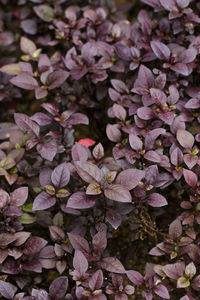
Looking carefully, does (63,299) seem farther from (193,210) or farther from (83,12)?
(83,12)

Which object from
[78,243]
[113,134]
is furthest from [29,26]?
[78,243]

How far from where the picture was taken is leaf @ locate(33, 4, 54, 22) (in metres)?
2.77

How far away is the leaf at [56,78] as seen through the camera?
219cm

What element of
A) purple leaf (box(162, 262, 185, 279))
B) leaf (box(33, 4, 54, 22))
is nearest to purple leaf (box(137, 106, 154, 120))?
purple leaf (box(162, 262, 185, 279))

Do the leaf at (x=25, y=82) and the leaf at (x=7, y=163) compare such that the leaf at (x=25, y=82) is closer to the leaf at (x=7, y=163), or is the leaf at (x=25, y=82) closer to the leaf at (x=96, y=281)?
the leaf at (x=7, y=163)

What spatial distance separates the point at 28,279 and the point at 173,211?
937mm

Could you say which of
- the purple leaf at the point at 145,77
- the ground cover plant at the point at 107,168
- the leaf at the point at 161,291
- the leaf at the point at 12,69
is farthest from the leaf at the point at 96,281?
the leaf at the point at 12,69

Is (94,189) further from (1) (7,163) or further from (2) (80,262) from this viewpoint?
(1) (7,163)

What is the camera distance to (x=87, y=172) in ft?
5.83

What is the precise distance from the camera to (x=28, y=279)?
201 cm

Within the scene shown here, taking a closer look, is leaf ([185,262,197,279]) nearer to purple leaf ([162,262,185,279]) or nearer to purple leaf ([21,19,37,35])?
purple leaf ([162,262,185,279])

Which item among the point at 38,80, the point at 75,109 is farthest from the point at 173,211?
the point at 38,80

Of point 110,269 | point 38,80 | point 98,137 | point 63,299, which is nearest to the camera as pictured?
point 110,269

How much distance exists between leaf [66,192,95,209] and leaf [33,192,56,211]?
0.15 metres
